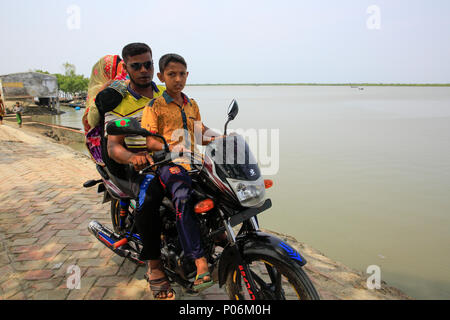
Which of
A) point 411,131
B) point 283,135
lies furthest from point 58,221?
point 411,131

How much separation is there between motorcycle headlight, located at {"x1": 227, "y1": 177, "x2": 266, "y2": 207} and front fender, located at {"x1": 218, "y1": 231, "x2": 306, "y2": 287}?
27 centimetres

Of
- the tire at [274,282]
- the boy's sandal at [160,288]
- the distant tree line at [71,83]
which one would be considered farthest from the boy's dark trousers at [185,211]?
the distant tree line at [71,83]

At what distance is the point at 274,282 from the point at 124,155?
152 cm

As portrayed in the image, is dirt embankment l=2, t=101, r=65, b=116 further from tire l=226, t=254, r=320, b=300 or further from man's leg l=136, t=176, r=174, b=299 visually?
tire l=226, t=254, r=320, b=300

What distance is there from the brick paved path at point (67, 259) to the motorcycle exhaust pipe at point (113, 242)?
0.31 m

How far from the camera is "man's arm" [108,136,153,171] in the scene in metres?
2.07

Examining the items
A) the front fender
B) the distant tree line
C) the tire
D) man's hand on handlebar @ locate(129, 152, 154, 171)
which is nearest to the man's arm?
man's hand on handlebar @ locate(129, 152, 154, 171)

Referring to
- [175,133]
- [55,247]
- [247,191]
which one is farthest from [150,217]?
[55,247]

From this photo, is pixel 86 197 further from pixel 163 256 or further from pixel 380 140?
pixel 380 140

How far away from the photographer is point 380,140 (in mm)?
15156

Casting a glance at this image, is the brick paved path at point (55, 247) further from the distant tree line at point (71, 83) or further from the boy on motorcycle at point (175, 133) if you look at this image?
the distant tree line at point (71, 83)

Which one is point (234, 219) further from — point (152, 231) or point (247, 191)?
point (152, 231)

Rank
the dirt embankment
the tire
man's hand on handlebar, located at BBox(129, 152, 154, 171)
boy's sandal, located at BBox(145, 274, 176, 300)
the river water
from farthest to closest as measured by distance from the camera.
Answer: the dirt embankment < the river water < boy's sandal, located at BBox(145, 274, 176, 300) < man's hand on handlebar, located at BBox(129, 152, 154, 171) < the tire

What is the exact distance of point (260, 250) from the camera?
1937 mm
